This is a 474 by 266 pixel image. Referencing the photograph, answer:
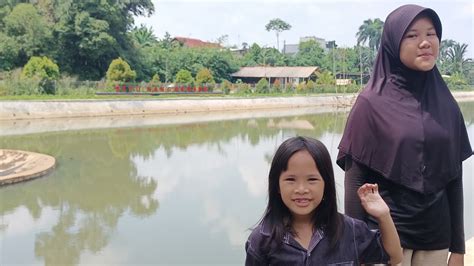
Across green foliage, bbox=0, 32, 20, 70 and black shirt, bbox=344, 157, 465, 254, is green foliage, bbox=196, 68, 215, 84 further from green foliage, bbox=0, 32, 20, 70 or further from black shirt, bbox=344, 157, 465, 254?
black shirt, bbox=344, 157, 465, 254

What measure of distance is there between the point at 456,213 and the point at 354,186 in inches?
11.7

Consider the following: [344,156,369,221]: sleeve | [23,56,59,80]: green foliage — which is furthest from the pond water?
[23,56,59,80]: green foliage

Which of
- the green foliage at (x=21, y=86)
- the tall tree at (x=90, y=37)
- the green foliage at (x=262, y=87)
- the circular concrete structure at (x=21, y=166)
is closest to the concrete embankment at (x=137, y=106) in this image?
the green foliage at (x=262, y=87)

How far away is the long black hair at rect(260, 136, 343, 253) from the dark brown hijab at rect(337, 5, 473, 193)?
0.16m

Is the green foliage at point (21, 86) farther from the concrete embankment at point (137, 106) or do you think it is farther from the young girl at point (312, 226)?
the young girl at point (312, 226)

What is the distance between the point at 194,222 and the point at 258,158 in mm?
4689

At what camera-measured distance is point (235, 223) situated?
16.6ft

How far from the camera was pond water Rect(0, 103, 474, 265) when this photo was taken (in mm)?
4332

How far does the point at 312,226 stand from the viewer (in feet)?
3.65

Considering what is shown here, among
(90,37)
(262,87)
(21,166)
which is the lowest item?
(21,166)

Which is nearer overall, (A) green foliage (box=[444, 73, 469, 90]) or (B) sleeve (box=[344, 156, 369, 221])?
(B) sleeve (box=[344, 156, 369, 221])

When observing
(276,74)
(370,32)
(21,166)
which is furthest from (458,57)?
(21,166)

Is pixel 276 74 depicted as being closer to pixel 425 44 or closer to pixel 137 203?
pixel 137 203

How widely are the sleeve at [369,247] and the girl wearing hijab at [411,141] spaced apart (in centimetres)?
9
